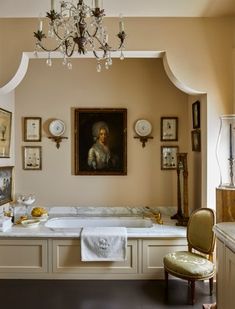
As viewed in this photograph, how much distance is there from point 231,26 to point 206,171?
5.48ft

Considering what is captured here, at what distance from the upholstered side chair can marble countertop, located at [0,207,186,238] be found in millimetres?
240

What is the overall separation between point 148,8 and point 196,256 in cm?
273

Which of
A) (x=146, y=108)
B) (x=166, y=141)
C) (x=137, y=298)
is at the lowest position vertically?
(x=137, y=298)

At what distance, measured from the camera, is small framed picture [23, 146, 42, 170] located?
14.5ft

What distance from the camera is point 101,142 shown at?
446 centimetres

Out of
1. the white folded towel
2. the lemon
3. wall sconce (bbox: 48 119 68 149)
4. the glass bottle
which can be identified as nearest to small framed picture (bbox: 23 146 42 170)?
wall sconce (bbox: 48 119 68 149)

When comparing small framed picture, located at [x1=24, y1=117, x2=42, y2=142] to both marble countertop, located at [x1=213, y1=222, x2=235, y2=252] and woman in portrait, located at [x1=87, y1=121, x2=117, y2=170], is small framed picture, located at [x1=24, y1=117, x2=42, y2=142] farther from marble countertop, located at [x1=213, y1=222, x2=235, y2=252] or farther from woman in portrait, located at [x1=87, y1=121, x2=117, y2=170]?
marble countertop, located at [x1=213, y1=222, x2=235, y2=252]

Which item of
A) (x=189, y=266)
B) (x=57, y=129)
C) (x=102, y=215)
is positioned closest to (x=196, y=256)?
(x=189, y=266)

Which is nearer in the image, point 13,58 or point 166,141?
point 13,58

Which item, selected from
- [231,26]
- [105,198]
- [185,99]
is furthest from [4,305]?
[231,26]

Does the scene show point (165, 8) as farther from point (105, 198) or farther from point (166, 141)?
point (105, 198)

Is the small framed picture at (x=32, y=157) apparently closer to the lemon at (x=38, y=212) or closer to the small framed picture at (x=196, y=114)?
the lemon at (x=38, y=212)

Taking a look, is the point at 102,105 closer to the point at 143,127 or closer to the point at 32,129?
the point at 143,127

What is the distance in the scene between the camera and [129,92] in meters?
4.44
